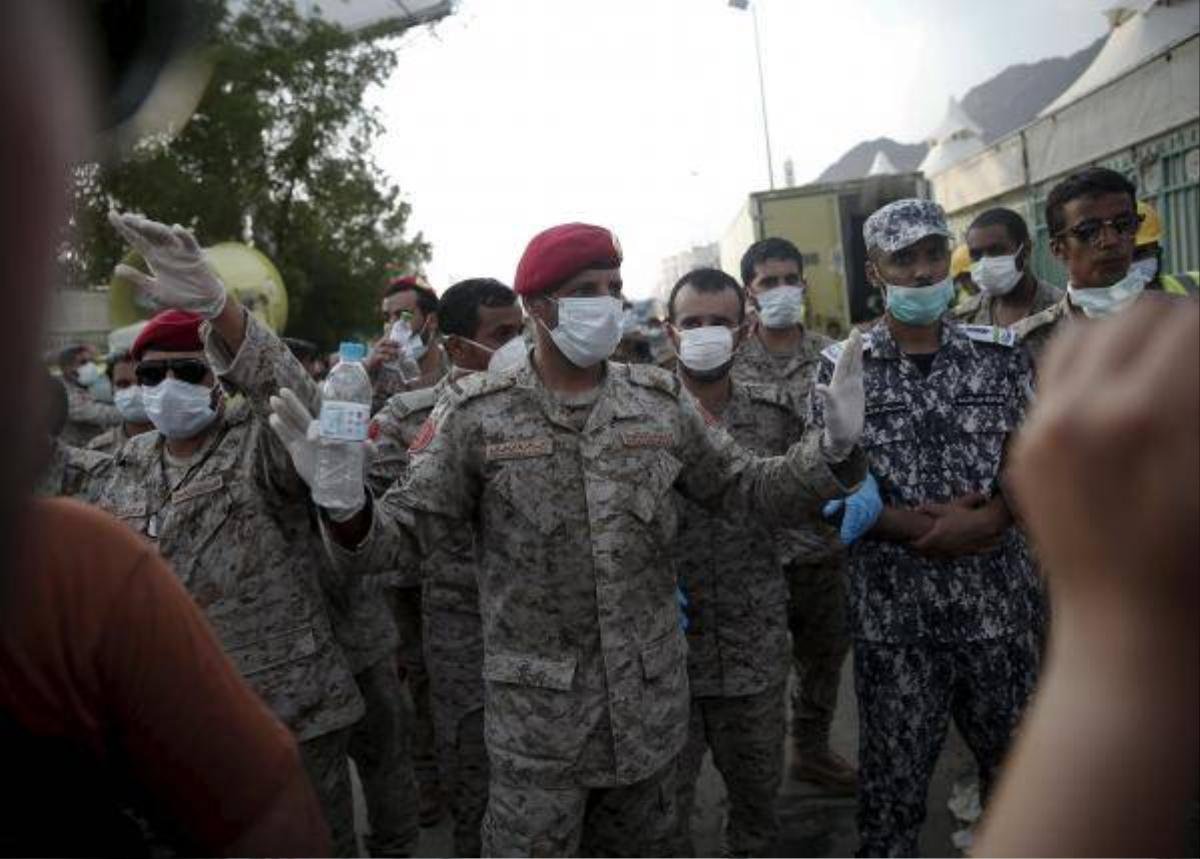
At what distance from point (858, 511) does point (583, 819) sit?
44.2 inches

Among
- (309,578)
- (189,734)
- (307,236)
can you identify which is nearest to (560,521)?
(309,578)

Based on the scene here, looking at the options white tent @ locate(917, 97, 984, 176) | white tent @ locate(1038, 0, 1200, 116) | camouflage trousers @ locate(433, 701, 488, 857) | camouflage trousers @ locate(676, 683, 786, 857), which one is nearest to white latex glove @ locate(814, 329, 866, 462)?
camouflage trousers @ locate(676, 683, 786, 857)

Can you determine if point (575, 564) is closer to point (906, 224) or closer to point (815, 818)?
point (906, 224)

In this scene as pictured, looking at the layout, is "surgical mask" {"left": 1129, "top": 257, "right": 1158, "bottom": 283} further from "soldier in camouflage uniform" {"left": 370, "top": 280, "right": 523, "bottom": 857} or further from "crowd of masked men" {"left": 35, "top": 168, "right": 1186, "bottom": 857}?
"soldier in camouflage uniform" {"left": 370, "top": 280, "right": 523, "bottom": 857}

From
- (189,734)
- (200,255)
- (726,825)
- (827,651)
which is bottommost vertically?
(726,825)

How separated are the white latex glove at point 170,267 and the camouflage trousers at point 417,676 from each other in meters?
2.12

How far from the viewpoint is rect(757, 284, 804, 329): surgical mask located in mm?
4527

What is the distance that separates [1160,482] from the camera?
468 mm

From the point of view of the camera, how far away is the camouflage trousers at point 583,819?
7.72 ft

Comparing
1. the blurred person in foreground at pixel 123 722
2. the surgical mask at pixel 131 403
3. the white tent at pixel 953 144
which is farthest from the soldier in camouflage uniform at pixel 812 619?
the white tent at pixel 953 144

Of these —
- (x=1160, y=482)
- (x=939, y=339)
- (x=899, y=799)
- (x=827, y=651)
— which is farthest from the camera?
(x=827, y=651)

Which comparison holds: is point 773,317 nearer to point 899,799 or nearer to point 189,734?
point 899,799

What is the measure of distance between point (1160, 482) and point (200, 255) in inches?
89.8

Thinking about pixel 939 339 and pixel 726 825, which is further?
pixel 726 825
